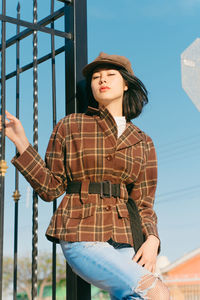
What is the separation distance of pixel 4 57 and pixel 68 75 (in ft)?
1.33

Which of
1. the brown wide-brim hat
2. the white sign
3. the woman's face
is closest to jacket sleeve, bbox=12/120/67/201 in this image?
the woman's face

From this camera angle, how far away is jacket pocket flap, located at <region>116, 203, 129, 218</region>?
2367 millimetres

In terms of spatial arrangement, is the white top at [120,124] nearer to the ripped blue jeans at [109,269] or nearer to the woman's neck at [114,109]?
the woman's neck at [114,109]

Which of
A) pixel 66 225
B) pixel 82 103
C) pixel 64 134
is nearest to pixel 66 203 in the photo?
pixel 66 225

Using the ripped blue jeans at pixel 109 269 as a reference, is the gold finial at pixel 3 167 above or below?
above

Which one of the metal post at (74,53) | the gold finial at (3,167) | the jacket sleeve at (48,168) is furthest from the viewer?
the metal post at (74,53)

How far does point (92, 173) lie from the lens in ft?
7.89

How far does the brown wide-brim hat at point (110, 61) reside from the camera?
257 cm

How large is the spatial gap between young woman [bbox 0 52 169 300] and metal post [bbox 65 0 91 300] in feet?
0.56

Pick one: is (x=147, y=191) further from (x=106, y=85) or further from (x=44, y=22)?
(x=44, y=22)

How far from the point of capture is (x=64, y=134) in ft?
8.25

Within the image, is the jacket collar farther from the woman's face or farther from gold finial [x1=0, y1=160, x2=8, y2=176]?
gold finial [x1=0, y1=160, x2=8, y2=176]

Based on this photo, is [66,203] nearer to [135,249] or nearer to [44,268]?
[135,249]

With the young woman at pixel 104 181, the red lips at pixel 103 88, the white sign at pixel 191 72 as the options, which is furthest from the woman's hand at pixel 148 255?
the white sign at pixel 191 72
